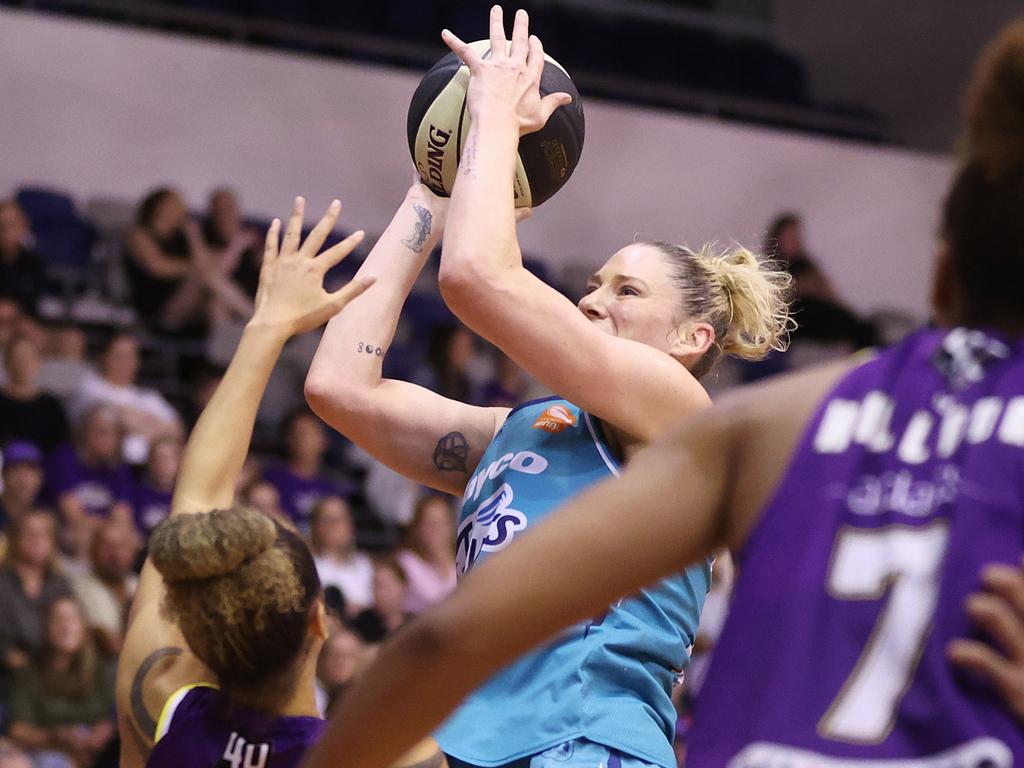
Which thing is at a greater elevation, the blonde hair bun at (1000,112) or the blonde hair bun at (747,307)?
the blonde hair bun at (1000,112)

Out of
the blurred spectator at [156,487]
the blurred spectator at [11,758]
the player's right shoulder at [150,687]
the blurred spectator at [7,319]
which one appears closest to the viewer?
the player's right shoulder at [150,687]

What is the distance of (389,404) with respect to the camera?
317 centimetres

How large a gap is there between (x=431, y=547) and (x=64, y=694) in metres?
2.08

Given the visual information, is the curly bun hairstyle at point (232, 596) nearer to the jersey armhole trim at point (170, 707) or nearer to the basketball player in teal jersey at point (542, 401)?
the jersey armhole trim at point (170, 707)

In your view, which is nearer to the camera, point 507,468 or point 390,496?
point 507,468

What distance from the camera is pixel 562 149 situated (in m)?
3.09

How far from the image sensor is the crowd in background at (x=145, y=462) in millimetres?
6719

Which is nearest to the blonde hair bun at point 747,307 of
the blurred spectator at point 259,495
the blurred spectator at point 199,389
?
the blurred spectator at point 259,495

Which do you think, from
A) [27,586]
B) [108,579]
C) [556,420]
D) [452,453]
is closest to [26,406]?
[108,579]

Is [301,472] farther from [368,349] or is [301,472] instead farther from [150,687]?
[150,687]

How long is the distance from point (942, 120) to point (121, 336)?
8.32 meters

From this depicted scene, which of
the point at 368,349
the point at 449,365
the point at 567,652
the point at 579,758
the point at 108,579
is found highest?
the point at 368,349

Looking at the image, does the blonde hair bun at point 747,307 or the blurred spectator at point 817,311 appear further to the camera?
the blurred spectator at point 817,311

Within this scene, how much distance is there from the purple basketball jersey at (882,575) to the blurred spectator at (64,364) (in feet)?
24.5
